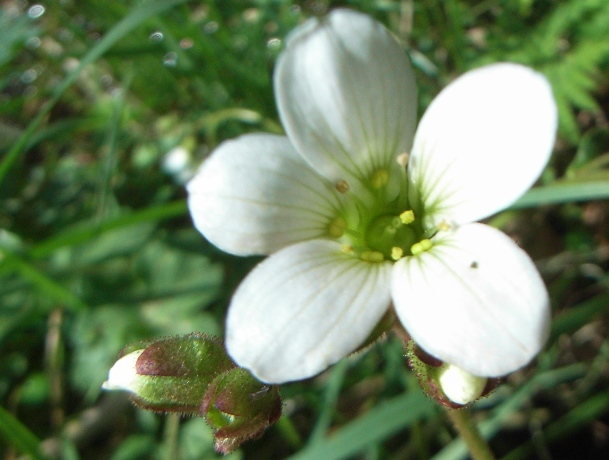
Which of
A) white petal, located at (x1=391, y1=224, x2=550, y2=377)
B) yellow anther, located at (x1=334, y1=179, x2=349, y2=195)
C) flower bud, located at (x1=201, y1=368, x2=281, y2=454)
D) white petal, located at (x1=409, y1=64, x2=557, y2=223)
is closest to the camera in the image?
white petal, located at (x1=391, y1=224, x2=550, y2=377)

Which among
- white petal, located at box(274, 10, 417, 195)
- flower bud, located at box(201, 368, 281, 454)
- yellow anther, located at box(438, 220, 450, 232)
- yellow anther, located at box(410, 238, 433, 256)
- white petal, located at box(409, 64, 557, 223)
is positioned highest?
white petal, located at box(274, 10, 417, 195)

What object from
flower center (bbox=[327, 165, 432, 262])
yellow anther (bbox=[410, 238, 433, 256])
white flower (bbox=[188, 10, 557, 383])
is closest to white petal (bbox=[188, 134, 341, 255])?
white flower (bbox=[188, 10, 557, 383])

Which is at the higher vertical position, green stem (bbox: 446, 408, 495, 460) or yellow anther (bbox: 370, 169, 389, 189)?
yellow anther (bbox: 370, 169, 389, 189)

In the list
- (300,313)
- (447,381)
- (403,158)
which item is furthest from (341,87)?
(447,381)

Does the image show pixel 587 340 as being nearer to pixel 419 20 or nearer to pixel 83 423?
pixel 419 20

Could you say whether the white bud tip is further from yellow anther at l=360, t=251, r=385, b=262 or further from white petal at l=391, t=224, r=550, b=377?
yellow anther at l=360, t=251, r=385, b=262

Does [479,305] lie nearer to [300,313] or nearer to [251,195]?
[300,313]

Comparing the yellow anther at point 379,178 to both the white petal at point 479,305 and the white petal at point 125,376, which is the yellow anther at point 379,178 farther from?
the white petal at point 125,376

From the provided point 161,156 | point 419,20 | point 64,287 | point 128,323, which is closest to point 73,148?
point 161,156
